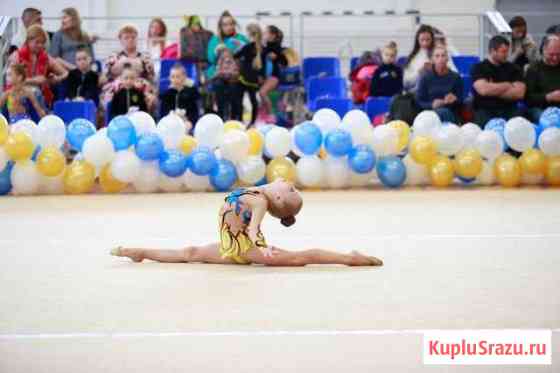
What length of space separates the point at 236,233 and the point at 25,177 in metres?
3.96

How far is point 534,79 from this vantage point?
8781mm

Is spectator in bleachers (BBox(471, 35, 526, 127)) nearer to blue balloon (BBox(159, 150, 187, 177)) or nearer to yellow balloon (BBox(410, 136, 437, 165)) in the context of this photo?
yellow balloon (BBox(410, 136, 437, 165))

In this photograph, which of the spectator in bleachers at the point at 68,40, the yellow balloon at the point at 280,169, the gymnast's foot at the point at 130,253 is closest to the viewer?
the gymnast's foot at the point at 130,253

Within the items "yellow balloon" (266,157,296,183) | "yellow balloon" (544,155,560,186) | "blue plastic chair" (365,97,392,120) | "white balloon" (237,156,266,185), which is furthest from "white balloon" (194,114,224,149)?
"yellow balloon" (544,155,560,186)

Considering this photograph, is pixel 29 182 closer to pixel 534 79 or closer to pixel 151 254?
pixel 151 254

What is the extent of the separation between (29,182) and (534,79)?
4.81 meters

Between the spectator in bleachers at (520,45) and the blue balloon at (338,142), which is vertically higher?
the spectator in bleachers at (520,45)

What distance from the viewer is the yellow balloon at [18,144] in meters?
7.21

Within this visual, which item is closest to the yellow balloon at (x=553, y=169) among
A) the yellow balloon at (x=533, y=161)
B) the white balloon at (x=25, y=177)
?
the yellow balloon at (x=533, y=161)

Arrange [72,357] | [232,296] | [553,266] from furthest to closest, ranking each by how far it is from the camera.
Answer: [553,266]
[232,296]
[72,357]

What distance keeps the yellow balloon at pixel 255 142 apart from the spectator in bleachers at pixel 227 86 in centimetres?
171

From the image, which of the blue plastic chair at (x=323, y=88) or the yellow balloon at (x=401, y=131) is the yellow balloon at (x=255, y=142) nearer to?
the yellow balloon at (x=401, y=131)

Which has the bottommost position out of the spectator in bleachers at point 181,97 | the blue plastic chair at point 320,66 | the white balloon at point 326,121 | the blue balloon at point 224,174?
the blue balloon at point 224,174

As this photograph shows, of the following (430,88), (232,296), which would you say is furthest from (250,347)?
(430,88)
